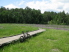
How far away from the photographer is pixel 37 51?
23.4 ft

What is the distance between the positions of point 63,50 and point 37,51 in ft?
5.93

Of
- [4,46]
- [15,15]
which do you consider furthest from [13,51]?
[15,15]

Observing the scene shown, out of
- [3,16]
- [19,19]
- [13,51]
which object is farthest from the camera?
[19,19]

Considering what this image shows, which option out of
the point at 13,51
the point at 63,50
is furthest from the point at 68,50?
the point at 13,51

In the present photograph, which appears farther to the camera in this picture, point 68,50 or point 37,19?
point 37,19

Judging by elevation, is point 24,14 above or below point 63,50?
above

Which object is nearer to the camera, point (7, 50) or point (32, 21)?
point (7, 50)

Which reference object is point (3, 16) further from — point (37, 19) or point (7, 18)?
point (37, 19)

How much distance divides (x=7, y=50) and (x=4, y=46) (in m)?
0.72

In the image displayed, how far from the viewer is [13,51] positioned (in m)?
6.81

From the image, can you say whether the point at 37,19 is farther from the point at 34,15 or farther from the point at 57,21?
the point at 57,21

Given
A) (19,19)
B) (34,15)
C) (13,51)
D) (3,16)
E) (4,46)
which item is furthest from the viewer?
(34,15)

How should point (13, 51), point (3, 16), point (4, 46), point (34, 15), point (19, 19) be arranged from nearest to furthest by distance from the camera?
1. point (13, 51)
2. point (4, 46)
3. point (3, 16)
4. point (19, 19)
5. point (34, 15)

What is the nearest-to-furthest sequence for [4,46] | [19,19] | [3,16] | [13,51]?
[13,51] → [4,46] → [3,16] → [19,19]
